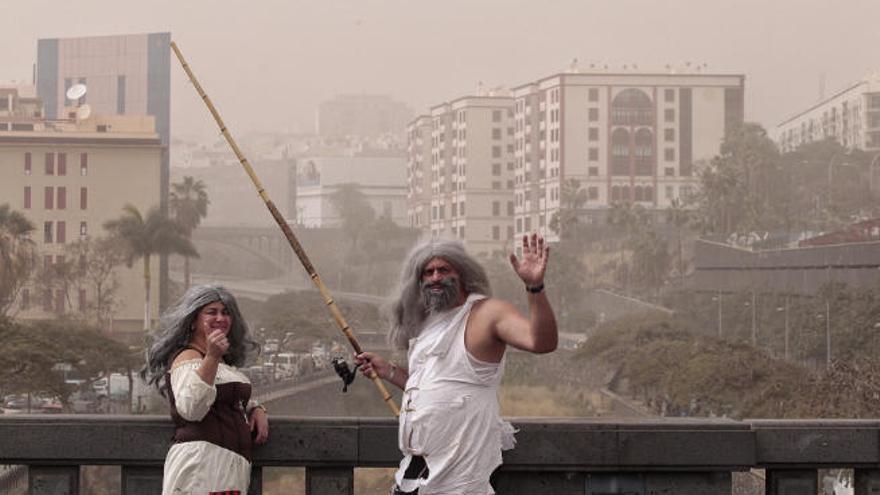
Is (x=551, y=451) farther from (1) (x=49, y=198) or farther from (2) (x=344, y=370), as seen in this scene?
(1) (x=49, y=198)

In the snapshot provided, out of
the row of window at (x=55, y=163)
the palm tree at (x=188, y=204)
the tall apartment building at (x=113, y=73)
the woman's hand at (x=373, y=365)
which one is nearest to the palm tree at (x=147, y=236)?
the palm tree at (x=188, y=204)

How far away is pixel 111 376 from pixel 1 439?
61955 mm

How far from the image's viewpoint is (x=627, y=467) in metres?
6.68

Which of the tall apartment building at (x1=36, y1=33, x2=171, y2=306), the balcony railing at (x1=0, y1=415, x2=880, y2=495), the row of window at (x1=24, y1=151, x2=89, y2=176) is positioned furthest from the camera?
the tall apartment building at (x1=36, y1=33, x2=171, y2=306)

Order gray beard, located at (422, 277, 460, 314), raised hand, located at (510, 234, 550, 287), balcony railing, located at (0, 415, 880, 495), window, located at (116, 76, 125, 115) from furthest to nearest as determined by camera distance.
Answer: window, located at (116, 76, 125, 115)
balcony railing, located at (0, 415, 880, 495)
gray beard, located at (422, 277, 460, 314)
raised hand, located at (510, 234, 550, 287)

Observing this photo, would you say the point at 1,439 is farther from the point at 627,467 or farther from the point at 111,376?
the point at 111,376

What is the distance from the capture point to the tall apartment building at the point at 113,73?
4512 inches

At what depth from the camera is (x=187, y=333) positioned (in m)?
6.06

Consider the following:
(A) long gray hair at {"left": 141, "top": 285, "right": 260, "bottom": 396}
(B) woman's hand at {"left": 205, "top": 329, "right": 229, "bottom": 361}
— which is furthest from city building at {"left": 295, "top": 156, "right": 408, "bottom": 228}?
(B) woman's hand at {"left": 205, "top": 329, "right": 229, "bottom": 361}

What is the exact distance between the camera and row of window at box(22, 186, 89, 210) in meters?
87.1

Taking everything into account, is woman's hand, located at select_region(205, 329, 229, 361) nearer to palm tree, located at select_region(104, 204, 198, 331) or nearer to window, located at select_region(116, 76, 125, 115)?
palm tree, located at select_region(104, 204, 198, 331)

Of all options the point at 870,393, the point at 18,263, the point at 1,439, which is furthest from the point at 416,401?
the point at 18,263

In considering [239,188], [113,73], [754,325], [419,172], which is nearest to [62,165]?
[113,73]

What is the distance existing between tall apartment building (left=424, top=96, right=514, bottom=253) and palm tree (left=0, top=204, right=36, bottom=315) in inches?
1653
